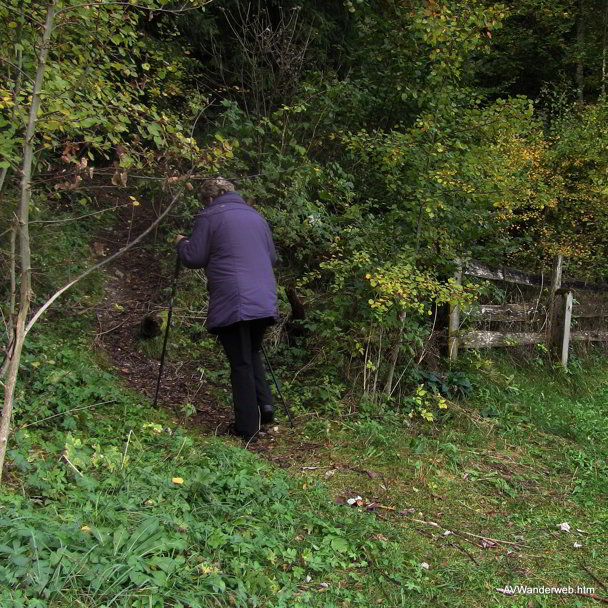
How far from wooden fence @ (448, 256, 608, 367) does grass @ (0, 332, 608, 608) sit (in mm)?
1148

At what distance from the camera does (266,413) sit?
459 cm

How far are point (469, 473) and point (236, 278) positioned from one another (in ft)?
7.50

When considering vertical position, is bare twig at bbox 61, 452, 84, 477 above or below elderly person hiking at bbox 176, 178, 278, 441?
below

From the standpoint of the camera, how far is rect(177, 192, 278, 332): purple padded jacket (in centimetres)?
420

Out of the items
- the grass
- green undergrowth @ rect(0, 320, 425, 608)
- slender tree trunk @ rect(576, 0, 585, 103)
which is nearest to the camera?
green undergrowth @ rect(0, 320, 425, 608)

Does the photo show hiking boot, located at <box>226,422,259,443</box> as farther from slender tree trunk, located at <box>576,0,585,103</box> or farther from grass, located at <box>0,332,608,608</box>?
slender tree trunk, located at <box>576,0,585,103</box>

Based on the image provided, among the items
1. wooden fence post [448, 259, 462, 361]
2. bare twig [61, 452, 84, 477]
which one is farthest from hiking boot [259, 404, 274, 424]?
wooden fence post [448, 259, 462, 361]

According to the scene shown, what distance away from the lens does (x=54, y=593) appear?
6.79 ft

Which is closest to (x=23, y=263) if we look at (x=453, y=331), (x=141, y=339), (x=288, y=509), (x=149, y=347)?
(x=288, y=509)

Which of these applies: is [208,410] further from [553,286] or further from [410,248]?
[553,286]

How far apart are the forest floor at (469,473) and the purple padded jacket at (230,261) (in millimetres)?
959

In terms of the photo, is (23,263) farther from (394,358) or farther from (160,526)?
(394,358)

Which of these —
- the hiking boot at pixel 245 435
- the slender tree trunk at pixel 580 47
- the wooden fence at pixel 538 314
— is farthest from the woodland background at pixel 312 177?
the slender tree trunk at pixel 580 47

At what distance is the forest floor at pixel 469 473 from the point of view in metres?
2.96
